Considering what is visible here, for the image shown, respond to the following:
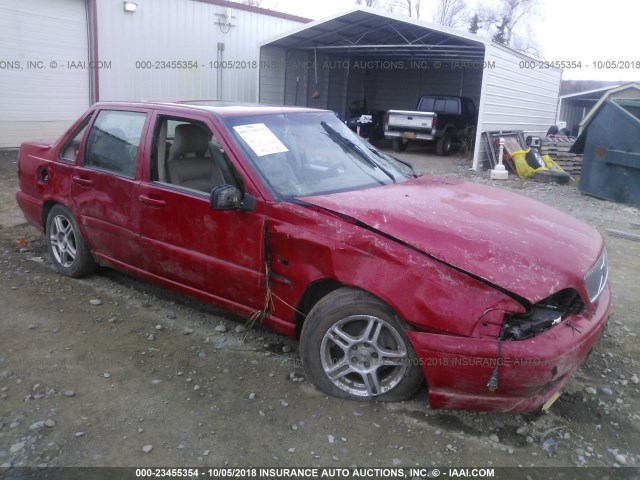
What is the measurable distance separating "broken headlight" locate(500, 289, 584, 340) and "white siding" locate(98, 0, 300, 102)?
394 inches

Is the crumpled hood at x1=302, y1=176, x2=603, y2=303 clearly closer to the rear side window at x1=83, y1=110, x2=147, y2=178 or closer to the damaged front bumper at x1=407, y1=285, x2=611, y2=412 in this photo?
the damaged front bumper at x1=407, y1=285, x2=611, y2=412

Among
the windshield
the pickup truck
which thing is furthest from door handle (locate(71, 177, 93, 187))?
the pickup truck

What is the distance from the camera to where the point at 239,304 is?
3.60 metres

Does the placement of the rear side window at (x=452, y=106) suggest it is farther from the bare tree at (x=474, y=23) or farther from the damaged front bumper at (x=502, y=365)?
the bare tree at (x=474, y=23)

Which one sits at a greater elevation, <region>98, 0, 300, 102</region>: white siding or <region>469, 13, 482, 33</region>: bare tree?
<region>469, 13, 482, 33</region>: bare tree

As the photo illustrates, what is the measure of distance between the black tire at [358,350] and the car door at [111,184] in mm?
1773

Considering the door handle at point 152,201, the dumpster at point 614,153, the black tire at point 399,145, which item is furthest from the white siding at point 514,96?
the door handle at point 152,201

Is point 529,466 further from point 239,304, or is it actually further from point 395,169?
point 395,169

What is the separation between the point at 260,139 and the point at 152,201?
93 cm

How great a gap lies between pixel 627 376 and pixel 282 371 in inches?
86.7

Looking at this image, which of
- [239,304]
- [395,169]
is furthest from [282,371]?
[395,169]

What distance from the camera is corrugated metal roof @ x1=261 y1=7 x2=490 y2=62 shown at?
14953 millimetres

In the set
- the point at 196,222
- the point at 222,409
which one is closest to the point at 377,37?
the point at 196,222

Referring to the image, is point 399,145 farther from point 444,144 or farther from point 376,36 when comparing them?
point 376,36
